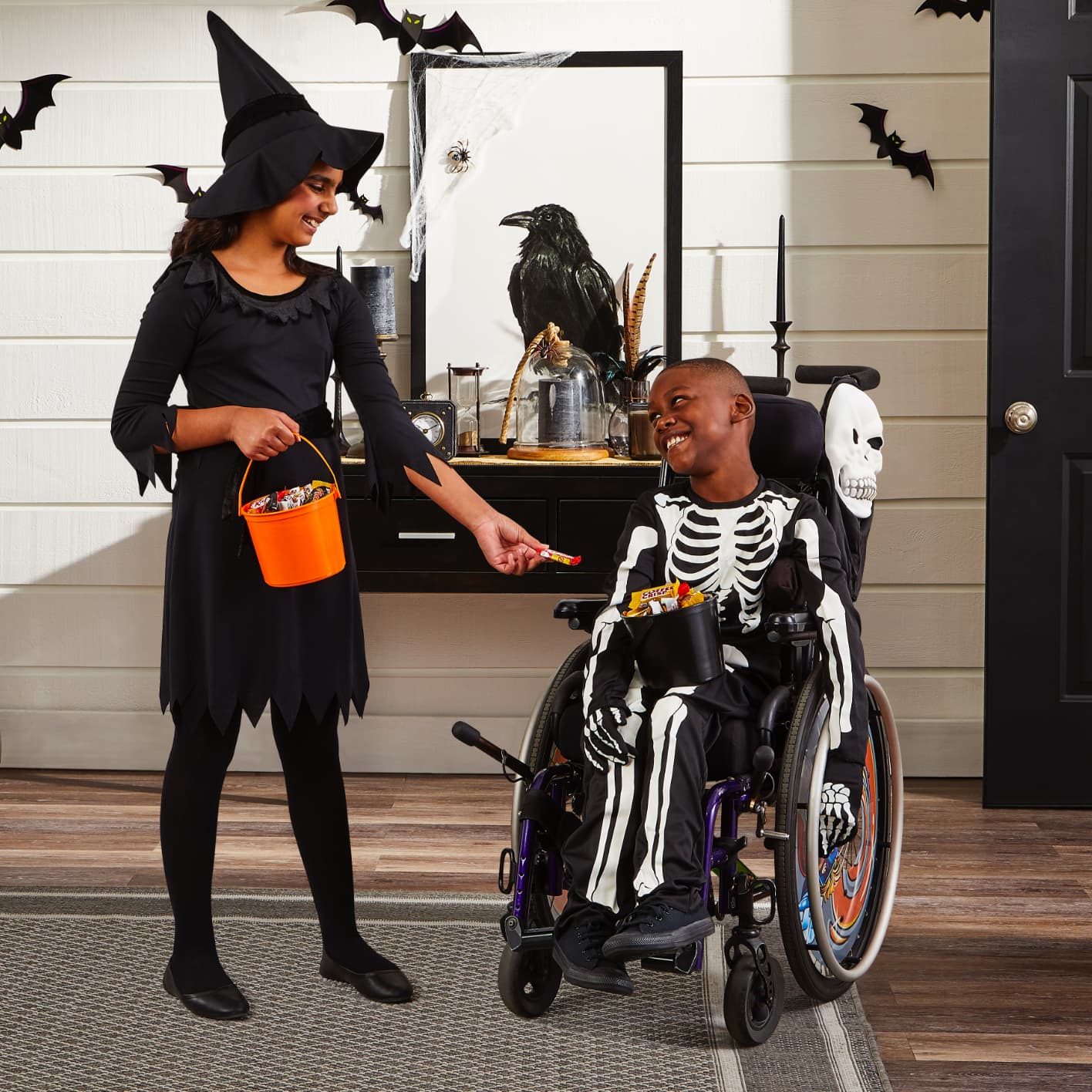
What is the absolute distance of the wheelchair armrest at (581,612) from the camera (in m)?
1.93

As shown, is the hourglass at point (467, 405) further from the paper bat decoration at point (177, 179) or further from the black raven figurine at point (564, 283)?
the paper bat decoration at point (177, 179)

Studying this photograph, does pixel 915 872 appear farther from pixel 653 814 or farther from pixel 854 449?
pixel 653 814

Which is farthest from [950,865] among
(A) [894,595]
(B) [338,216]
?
(B) [338,216]

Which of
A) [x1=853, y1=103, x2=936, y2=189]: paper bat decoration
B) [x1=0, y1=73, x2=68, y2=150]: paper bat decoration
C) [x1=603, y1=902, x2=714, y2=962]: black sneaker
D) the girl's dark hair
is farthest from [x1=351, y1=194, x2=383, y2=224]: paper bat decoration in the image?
[x1=603, y1=902, x2=714, y2=962]: black sneaker

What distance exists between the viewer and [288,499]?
170 centimetres

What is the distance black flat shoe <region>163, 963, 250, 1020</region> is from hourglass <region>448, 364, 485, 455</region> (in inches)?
55.4

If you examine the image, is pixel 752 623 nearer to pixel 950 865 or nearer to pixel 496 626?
pixel 950 865

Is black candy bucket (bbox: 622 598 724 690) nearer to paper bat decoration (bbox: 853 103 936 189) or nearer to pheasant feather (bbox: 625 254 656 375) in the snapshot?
pheasant feather (bbox: 625 254 656 375)

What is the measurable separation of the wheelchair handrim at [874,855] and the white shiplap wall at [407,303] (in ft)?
3.90

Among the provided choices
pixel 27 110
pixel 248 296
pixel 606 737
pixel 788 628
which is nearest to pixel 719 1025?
pixel 606 737

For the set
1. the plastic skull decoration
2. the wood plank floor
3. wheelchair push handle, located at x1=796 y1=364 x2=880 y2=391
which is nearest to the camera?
the wood plank floor

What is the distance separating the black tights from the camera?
183cm

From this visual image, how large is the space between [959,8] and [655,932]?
7.87 ft

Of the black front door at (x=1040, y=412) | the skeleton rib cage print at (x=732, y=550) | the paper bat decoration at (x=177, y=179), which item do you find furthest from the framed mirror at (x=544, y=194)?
the skeleton rib cage print at (x=732, y=550)
